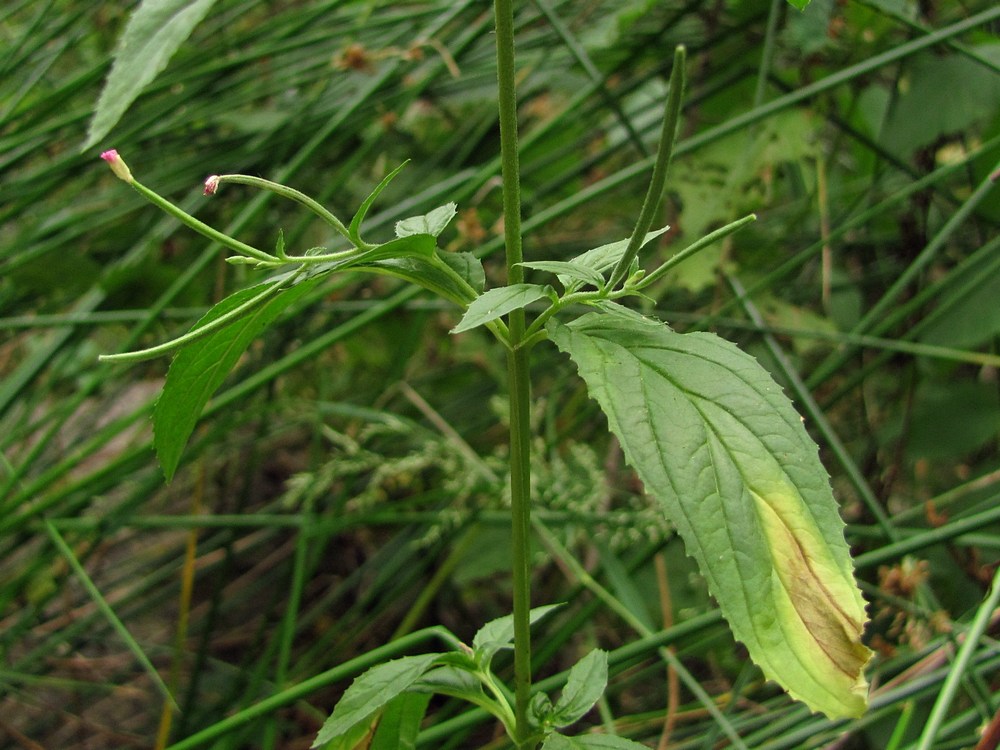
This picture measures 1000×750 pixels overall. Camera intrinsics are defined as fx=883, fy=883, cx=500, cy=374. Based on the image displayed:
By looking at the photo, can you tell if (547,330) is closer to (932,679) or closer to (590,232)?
(932,679)

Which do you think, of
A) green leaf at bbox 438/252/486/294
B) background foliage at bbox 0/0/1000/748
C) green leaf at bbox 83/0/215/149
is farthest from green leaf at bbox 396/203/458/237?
background foliage at bbox 0/0/1000/748

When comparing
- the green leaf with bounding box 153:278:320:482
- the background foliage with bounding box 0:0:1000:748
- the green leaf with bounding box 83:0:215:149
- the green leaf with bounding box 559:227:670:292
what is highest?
the green leaf with bounding box 83:0:215:149

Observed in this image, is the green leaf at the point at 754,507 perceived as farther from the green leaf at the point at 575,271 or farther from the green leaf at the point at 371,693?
the green leaf at the point at 371,693

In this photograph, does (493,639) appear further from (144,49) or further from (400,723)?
(144,49)

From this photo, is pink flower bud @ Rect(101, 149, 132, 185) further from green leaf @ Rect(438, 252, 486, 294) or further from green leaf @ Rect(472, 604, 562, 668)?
green leaf @ Rect(472, 604, 562, 668)

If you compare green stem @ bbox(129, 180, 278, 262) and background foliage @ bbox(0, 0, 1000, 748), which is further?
background foliage @ bbox(0, 0, 1000, 748)

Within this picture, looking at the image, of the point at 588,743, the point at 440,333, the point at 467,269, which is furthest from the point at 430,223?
the point at 440,333
